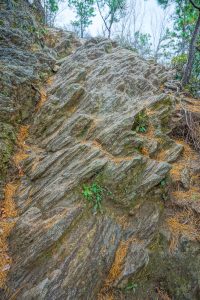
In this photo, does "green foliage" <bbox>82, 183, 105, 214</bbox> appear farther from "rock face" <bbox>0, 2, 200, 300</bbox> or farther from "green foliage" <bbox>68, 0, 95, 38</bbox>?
"green foliage" <bbox>68, 0, 95, 38</bbox>

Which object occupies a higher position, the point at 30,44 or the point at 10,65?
the point at 30,44

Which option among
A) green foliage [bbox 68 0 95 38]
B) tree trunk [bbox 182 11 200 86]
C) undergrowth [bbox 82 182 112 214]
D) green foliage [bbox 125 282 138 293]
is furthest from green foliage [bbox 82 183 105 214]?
green foliage [bbox 68 0 95 38]

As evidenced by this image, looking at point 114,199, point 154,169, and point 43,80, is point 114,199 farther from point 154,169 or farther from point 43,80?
point 43,80

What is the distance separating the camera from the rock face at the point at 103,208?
327 cm

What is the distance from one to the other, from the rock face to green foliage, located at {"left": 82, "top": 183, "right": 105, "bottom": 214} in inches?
0.8

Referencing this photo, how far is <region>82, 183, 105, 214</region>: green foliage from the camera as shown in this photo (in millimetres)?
3886

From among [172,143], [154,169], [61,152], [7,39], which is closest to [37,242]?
[61,152]

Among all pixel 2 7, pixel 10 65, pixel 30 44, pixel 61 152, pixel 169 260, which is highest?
pixel 2 7

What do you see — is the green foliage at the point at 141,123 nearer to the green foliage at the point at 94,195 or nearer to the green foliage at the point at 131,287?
the green foliage at the point at 94,195

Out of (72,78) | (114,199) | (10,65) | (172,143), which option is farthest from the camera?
(72,78)

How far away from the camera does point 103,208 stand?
12.9ft

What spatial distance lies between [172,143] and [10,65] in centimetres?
546

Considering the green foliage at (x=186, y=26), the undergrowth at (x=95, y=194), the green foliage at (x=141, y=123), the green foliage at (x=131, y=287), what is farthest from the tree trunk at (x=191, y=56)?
the green foliage at (x=131, y=287)

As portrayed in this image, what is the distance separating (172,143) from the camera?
17.4 ft
